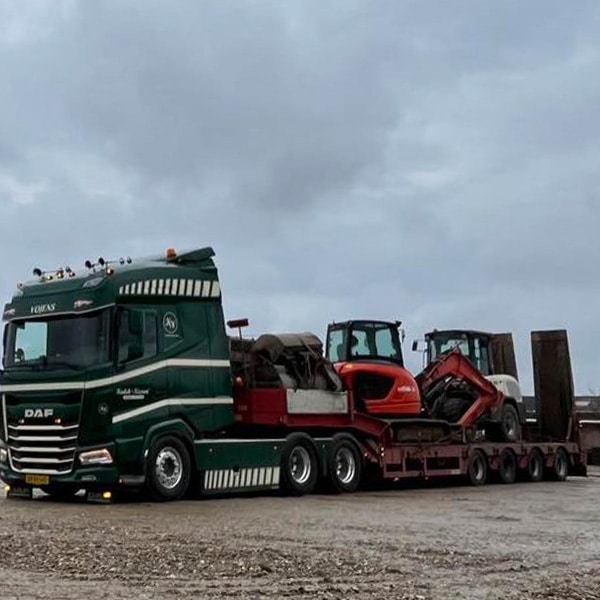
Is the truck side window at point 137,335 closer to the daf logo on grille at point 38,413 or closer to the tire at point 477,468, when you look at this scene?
the daf logo on grille at point 38,413

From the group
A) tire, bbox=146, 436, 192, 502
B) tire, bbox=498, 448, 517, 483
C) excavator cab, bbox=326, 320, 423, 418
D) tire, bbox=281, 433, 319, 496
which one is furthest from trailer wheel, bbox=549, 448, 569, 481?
tire, bbox=146, 436, 192, 502

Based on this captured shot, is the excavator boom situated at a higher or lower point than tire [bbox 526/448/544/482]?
higher

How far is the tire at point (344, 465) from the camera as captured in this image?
66.8 feet

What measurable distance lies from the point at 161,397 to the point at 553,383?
544 inches

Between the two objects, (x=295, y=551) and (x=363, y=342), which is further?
(x=363, y=342)

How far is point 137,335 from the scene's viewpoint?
17.0 metres

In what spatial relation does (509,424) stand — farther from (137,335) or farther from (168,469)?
(137,335)

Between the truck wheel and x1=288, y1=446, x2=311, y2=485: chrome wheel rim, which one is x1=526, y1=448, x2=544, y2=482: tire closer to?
the truck wheel

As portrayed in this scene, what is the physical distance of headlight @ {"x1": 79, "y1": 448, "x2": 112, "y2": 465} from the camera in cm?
1661

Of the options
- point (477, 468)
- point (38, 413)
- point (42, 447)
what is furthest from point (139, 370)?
point (477, 468)

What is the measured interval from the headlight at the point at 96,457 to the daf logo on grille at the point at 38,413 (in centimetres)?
82

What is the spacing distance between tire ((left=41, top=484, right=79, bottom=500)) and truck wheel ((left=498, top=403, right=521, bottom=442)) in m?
11.4

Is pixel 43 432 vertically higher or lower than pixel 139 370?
lower

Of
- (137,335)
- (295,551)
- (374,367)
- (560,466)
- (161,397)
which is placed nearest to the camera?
(295,551)
